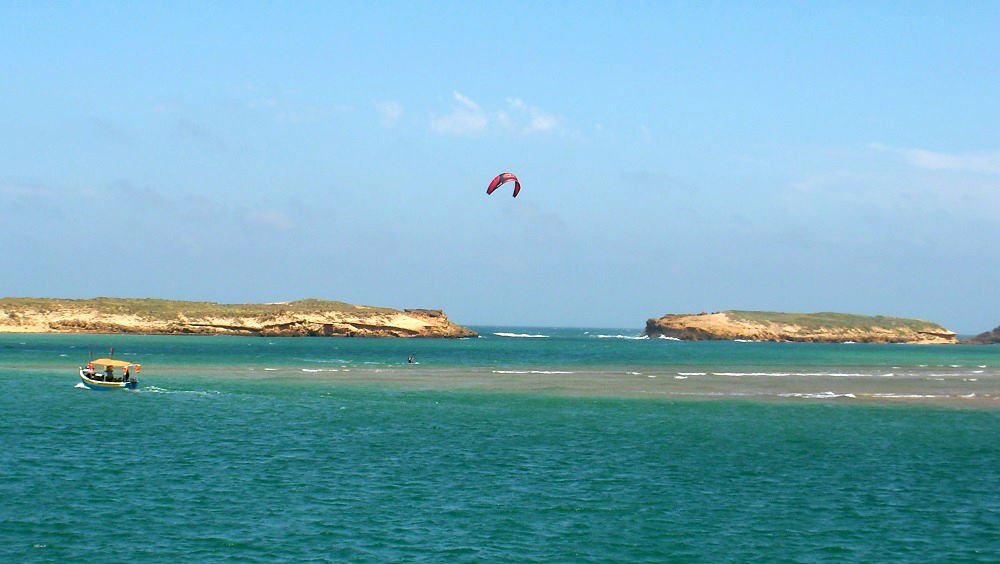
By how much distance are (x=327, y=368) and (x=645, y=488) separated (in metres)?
71.6

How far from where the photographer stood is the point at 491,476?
35.7 meters

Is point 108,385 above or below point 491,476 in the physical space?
above

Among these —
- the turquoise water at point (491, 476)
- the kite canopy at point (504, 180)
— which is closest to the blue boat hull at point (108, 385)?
the turquoise water at point (491, 476)

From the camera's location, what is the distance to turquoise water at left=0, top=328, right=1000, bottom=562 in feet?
85.8

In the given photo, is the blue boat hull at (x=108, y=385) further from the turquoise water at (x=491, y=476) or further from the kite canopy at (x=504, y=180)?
the kite canopy at (x=504, y=180)

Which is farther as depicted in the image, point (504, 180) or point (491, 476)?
point (504, 180)

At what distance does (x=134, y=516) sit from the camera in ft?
93.5

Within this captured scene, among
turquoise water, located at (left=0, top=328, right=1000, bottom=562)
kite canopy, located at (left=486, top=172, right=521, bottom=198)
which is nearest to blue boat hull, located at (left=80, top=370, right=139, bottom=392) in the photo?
turquoise water, located at (left=0, top=328, right=1000, bottom=562)

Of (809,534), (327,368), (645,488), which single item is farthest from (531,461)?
(327,368)

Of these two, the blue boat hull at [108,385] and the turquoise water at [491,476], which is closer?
the turquoise water at [491,476]

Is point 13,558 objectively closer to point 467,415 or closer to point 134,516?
point 134,516

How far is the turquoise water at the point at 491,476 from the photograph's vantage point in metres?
26.1

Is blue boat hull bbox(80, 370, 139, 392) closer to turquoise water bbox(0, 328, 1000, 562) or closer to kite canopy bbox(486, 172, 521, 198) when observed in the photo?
turquoise water bbox(0, 328, 1000, 562)

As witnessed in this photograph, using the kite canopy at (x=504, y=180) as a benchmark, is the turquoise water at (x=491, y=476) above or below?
below
